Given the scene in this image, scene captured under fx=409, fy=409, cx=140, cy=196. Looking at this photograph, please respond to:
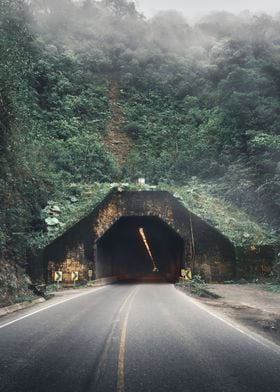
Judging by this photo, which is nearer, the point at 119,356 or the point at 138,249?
the point at 119,356

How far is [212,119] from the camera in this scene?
51.8 m

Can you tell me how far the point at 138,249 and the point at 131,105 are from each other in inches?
887

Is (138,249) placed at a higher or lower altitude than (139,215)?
lower

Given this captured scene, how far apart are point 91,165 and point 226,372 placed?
3974 cm

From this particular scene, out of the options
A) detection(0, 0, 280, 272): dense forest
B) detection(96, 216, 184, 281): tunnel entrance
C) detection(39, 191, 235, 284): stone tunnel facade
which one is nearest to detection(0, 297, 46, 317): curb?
detection(0, 0, 280, 272): dense forest

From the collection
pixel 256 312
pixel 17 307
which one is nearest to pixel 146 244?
pixel 17 307

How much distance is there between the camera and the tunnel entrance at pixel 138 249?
3812 cm

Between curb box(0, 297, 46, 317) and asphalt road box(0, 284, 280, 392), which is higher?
curb box(0, 297, 46, 317)

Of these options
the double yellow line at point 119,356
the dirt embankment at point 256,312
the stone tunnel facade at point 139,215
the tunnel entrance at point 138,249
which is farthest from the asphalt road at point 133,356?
the tunnel entrance at point 138,249

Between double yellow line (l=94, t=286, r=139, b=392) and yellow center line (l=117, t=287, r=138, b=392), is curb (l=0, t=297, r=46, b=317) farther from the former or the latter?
yellow center line (l=117, t=287, r=138, b=392)

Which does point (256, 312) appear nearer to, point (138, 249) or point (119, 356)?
point (119, 356)

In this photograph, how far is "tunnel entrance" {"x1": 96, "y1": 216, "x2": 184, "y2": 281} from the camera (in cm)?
3812

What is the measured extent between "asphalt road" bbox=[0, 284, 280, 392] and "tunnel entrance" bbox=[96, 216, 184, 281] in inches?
899

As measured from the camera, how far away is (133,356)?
823cm
